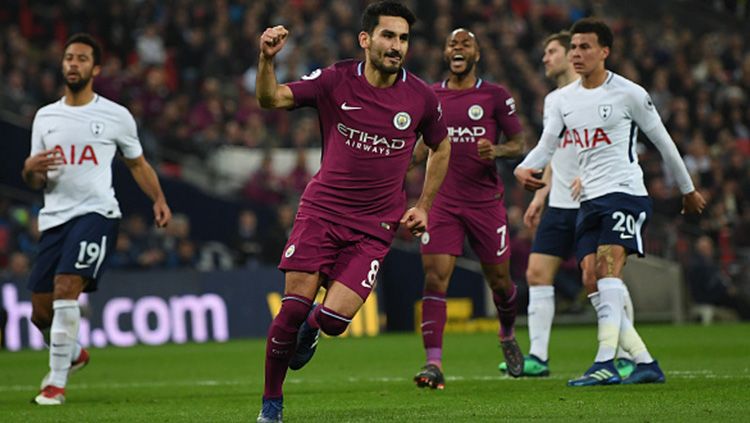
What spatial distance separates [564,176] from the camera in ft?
37.4

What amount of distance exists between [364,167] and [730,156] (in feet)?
59.7

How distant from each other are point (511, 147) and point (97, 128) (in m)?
3.23

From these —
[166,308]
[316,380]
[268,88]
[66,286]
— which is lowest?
[166,308]

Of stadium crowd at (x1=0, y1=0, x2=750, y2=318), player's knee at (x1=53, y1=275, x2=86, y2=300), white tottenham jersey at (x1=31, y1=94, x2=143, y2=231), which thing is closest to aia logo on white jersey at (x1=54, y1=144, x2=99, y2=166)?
white tottenham jersey at (x1=31, y1=94, x2=143, y2=231)

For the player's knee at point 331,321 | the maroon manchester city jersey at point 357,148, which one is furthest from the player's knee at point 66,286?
the player's knee at point 331,321

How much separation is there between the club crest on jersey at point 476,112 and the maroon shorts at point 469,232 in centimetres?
73

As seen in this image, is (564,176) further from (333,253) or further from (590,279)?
(333,253)

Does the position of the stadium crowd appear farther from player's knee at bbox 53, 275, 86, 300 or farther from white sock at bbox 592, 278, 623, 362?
white sock at bbox 592, 278, 623, 362

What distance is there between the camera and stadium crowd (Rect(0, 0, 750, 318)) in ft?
72.5

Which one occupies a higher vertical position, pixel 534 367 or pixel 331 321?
pixel 331 321

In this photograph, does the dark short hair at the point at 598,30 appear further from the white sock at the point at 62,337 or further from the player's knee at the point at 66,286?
the white sock at the point at 62,337

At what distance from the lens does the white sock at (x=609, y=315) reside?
10.1m

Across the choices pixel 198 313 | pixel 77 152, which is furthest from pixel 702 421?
pixel 198 313

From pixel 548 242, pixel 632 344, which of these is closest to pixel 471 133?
pixel 548 242
